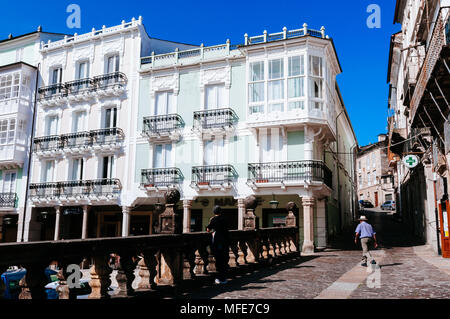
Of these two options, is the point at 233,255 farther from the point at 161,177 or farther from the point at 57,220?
the point at 57,220

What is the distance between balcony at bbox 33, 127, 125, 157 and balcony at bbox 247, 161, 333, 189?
9.88 meters

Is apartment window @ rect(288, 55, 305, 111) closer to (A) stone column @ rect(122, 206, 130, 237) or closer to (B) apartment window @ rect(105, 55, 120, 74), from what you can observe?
(A) stone column @ rect(122, 206, 130, 237)

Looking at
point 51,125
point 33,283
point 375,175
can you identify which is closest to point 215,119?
point 51,125

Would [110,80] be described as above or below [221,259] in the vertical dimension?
above

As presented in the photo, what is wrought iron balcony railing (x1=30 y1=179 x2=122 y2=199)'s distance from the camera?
A: 27.0 metres

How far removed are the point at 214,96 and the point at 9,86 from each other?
1669cm

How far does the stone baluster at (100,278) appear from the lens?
5.70 meters

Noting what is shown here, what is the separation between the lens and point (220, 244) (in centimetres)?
877

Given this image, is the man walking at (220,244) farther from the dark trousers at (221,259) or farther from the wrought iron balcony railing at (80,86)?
the wrought iron balcony railing at (80,86)

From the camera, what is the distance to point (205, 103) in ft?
84.5

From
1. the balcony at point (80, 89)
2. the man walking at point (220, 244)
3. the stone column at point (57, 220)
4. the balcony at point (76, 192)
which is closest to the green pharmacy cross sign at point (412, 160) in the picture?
the man walking at point (220, 244)

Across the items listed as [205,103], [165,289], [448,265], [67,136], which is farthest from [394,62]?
[165,289]

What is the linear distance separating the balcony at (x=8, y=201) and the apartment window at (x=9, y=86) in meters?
7.39

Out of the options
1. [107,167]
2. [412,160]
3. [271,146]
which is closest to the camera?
[412,160]
